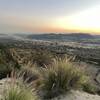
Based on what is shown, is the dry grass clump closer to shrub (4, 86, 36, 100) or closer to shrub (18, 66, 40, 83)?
shrub (18, 66, 40, 83)

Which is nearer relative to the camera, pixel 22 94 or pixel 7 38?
pixel 22 94

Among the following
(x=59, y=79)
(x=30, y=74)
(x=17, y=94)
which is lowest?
(x=30, y=74)

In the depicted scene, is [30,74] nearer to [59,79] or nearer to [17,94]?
[59,79]

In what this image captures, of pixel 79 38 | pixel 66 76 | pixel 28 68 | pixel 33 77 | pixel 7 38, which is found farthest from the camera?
pixel 79 38

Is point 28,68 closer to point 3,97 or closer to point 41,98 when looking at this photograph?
point 41,98

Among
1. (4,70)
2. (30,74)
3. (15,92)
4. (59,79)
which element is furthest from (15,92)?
(4,70)

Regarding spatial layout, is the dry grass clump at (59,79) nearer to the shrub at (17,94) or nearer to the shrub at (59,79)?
the shrub at (59,79)

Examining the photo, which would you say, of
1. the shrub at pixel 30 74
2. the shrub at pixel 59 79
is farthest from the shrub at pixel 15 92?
the shrub at pixel 30 74

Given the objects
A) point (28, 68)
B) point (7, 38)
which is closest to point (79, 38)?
point (7, 38)
